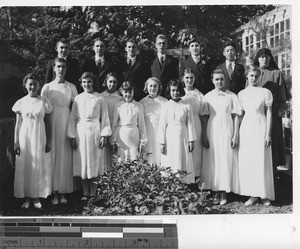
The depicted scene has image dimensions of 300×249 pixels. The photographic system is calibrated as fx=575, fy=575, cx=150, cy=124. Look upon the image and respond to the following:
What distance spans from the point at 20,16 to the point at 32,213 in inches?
52.7

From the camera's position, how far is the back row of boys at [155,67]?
154 inches

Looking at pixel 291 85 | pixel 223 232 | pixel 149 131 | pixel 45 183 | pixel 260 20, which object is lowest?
pixel 223 232

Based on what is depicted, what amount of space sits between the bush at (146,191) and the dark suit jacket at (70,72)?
67cm

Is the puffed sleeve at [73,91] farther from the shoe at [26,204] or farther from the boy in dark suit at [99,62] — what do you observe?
the shoe at [26,204]

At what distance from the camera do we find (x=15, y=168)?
3928 millimetres

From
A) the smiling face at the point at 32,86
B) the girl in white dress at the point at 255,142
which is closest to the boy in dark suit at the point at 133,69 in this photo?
the smiling face at the point at 32,86

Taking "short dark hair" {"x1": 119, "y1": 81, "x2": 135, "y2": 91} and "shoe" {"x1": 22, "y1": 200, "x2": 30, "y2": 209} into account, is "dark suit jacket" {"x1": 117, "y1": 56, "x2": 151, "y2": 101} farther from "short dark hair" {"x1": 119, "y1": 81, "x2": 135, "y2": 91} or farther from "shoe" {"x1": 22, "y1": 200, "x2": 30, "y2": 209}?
"shoe" {"x1": 22, "y1": 200, "x2": 30, "y2": 209}

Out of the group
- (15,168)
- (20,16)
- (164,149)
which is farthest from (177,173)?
(20,16)

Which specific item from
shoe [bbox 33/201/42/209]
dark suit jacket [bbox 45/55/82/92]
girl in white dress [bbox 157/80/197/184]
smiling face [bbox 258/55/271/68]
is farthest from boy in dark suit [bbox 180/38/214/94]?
shoe [bbox 33/201/42/209]

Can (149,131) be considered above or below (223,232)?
above

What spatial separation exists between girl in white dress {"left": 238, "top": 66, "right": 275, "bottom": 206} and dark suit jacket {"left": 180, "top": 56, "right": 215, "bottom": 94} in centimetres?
23

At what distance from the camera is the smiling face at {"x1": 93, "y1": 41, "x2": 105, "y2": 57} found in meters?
3.91

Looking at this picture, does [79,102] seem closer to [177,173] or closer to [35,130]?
[35,130]

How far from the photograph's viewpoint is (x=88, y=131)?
3.92m
